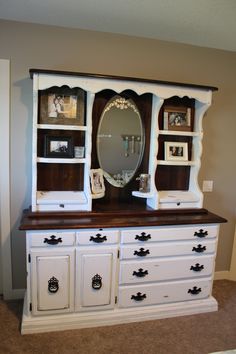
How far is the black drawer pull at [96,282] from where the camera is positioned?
2.05 m

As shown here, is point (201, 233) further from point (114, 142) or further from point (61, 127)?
point (61, 127)

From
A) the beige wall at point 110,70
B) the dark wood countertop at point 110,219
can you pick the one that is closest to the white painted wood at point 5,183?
the beige wall at point 110,70

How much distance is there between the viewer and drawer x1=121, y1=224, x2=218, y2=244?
6.77ft

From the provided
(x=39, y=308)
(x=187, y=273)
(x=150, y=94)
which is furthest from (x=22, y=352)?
(x=150, y=94)

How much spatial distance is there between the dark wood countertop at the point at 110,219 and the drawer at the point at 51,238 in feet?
0.20

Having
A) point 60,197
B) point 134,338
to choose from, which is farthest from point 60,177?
point 134,338

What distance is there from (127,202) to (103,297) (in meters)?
0.82

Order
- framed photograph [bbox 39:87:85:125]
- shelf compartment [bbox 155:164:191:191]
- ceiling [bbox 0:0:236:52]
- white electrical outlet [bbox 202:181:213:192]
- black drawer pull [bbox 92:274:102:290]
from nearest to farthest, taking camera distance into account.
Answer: ceiling [bbox 0:0:236:52] → black drawer pull [bbox 92:274:102:290] → framed photograph [bbox 39:87:85:125] → shelf compartment [bbox 155:164:191:191] → white electrical outlet [bbox 202:181:213:192]

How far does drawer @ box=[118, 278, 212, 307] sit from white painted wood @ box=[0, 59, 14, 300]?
105cm

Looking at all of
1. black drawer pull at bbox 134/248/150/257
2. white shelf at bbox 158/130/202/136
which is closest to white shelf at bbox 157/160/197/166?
white shelf at bbox 158/130/202/136

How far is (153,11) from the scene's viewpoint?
190 centimetres

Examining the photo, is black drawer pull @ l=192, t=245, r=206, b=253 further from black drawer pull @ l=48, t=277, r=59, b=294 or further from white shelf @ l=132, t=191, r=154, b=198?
black drawer pull @ l=48, t=277, r=59, b=294

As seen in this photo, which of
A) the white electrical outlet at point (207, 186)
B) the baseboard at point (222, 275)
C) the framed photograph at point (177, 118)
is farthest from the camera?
the baseboard at point (222, 275)

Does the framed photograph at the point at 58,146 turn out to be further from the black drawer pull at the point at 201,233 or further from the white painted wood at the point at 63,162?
the black drawer pull at the point at 201,233
